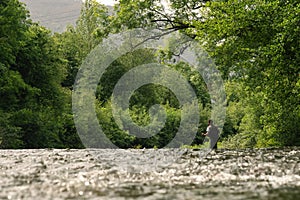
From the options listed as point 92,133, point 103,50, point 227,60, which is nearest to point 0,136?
point 92,133

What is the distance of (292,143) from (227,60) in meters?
9.91

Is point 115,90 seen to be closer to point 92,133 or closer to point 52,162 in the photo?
point 92,133

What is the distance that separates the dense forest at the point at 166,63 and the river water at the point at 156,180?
32.7ft

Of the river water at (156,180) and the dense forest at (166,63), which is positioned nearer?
the river water at (156,180)

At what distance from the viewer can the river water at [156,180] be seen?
12.3m

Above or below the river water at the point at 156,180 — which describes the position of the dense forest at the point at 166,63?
above

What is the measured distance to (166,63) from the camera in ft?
134

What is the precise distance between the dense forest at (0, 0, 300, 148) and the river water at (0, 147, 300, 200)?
9.98 meters

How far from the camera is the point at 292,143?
37.8 metres

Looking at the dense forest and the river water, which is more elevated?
the dense forest

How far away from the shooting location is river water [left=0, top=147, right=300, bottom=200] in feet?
40.3

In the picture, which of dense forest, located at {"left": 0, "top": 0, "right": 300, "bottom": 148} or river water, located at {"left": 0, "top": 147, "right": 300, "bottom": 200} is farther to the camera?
dense forest, located at {"left": 0, "top": 0, "right": 300, "bottom": 148}

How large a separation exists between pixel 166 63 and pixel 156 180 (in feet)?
86.7

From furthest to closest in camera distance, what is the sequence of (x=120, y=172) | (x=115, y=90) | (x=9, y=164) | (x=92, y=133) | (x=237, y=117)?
(x=115, y=90)
(x=237, y=117)
(x=92, y=133)
(x=9, y=164)
(x=120, y=172)
